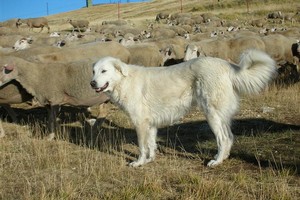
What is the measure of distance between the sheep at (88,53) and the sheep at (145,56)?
81cm

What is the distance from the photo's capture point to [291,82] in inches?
566

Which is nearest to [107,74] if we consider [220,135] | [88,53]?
[220,135]

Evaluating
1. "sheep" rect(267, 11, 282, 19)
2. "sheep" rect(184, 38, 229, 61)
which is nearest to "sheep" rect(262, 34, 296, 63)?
"sheep" rect(184, 38, 229, 61)

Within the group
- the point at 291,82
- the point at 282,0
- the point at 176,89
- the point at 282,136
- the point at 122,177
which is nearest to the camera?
the point at 122,177

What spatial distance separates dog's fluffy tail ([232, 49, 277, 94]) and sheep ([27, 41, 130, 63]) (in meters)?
5.80

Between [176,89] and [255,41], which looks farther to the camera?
[255,41]

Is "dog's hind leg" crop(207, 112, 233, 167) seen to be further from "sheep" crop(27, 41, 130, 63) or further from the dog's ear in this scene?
"sheep" crop(27, 41, 130, 63)

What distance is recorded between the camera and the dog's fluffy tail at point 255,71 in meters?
6.53

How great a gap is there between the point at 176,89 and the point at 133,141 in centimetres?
204

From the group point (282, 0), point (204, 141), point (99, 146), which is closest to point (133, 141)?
point (99, 146)

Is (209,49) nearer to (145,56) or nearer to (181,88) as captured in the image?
(145,56)

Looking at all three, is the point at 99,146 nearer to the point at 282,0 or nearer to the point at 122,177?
the point at 122,177

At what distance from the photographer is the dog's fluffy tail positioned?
6531 millimetres

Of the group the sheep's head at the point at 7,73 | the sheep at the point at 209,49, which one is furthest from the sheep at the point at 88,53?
the sheep at the point at 209,49
